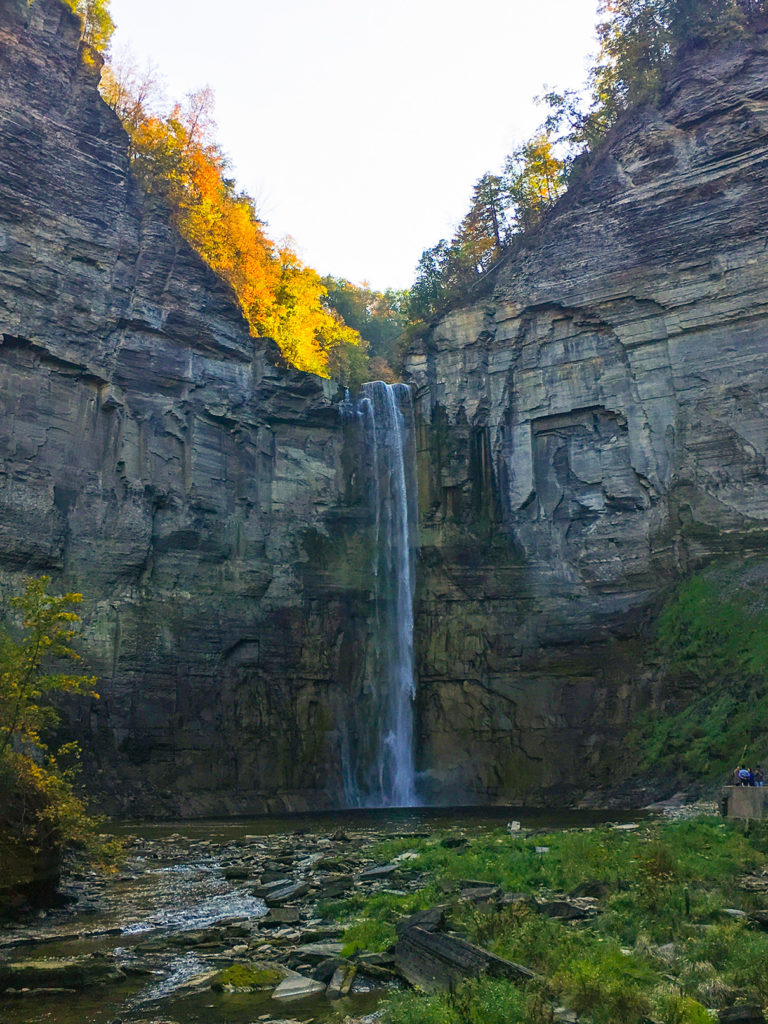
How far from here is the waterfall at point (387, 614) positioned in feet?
105

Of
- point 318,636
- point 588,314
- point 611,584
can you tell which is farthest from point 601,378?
point 318,636

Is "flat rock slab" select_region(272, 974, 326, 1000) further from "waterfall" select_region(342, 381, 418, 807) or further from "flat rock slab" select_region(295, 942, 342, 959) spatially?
"waterfall" select_region(342, 381, 418, 807)

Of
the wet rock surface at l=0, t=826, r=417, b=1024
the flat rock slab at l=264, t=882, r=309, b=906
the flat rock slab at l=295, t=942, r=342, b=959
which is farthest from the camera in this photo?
the flat rock slab at l=264, t=882, r=309, b=906

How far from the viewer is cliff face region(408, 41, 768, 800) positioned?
30.0 metres

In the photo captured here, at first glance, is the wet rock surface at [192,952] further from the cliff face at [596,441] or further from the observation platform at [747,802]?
the cliff face at [596,441]

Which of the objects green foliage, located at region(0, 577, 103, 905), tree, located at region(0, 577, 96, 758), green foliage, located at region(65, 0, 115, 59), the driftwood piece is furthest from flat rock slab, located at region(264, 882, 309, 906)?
green foliage, located at region(65, 0, 115, 59)

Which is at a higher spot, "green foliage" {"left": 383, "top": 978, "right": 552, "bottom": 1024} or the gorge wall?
the gorge wall

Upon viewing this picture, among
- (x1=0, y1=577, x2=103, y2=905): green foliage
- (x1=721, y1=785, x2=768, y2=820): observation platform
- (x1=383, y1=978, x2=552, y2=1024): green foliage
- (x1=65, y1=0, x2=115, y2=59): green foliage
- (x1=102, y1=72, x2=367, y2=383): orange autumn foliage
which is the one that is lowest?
(x1=383, y1=978, x2=552, y2=1024): green foliage

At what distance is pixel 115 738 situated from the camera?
27.5 metres

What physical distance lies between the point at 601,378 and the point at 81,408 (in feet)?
61.6

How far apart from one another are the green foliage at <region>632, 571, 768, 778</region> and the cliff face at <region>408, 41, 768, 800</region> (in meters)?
1.13

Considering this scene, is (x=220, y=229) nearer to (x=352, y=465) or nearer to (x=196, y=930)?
(x=352, y=465)

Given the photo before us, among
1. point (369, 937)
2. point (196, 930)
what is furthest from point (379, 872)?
point (369, 937)

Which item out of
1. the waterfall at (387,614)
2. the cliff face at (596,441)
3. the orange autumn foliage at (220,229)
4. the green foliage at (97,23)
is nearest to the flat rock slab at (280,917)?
the cliff face at (596,441)
